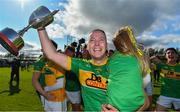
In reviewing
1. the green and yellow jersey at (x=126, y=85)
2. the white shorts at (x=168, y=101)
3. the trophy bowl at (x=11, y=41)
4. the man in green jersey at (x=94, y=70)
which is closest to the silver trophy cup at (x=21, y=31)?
the trophy bowl at (x=11, y=41)

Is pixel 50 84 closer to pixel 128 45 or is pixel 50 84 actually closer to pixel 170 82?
pixel 170 82

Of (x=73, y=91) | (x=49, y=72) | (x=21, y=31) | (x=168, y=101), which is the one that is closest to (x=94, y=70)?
(x=21, y=31)

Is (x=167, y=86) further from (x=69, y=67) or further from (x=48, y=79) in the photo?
(x=69, y=67)

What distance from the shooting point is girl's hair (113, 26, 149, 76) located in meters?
4.52

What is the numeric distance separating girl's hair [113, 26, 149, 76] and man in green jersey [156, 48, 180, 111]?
7.36 metres

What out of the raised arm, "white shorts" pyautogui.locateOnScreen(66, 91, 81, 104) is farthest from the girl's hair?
"white shorts" pyautogui.locateOnScreen(66, 91, 81, 104)

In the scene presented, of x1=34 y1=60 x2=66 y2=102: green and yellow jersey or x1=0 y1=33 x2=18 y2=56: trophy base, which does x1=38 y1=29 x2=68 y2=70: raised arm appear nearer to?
x1=0 y1=33 x2=18 y2=56: trophy base

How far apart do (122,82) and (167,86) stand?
803 centimetres

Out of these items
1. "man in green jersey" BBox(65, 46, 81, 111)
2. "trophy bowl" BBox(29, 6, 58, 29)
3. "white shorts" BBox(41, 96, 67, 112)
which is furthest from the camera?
"man in green jersey" BBox(65, 46, 81, 111)

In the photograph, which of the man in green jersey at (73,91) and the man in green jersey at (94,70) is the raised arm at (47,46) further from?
the man in green jersey at (73,91)

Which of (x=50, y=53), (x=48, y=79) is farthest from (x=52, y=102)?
(x=50, y=53)

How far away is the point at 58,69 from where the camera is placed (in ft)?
31.0

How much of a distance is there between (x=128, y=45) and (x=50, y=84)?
16.1ft

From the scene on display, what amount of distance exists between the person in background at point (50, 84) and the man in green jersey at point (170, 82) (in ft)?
12.5
